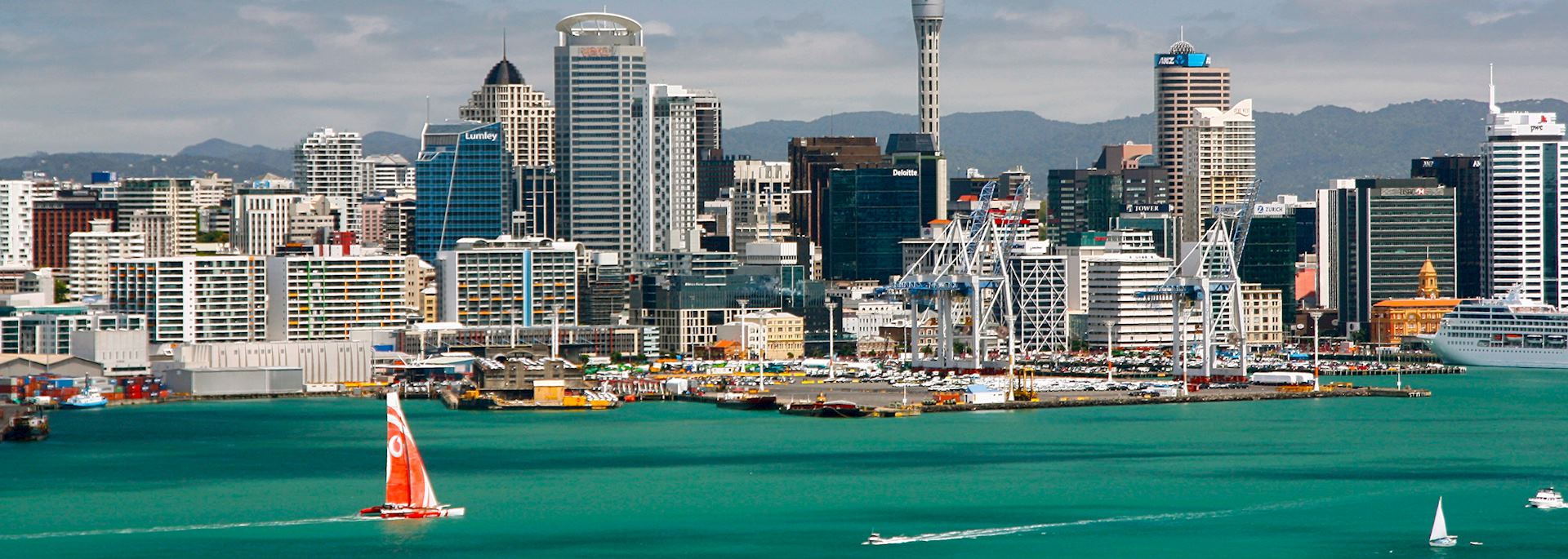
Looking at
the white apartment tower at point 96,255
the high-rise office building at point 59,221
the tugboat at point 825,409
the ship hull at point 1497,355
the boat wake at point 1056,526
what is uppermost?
the high-rise office building at point 59,221

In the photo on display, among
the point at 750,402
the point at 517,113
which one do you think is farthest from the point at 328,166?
the point at 750,402

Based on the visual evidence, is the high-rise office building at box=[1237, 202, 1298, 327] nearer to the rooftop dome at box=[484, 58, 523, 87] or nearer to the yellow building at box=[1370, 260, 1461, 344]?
the yellow building at box=[1370, 260, 1461, 344]

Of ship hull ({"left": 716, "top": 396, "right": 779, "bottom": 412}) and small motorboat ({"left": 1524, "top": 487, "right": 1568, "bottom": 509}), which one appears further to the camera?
ship hull ({"left": 716, "top": 396, "right": 779, "bottom": 412})

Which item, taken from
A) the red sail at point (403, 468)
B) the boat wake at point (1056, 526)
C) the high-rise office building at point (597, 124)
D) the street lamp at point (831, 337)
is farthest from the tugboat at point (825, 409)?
the high-rise office building at point (597, 124)

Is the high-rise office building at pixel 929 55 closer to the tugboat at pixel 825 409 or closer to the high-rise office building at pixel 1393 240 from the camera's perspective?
the high-rise office building at pixel 1393 240

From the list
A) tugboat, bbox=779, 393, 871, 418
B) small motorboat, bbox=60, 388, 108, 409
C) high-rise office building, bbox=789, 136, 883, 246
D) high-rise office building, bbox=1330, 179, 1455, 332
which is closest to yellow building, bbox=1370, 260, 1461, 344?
high-rise office building, bbox=1330, 179, 1455, 332

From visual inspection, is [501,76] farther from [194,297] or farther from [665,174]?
[194,297]

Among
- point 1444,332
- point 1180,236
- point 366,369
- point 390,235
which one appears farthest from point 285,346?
point 1180,236
